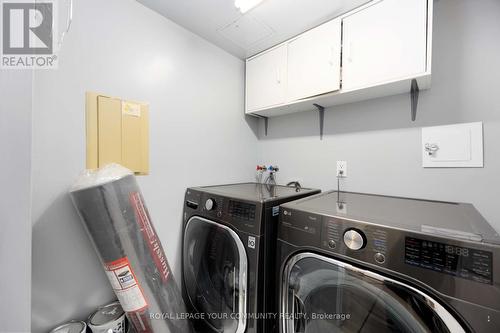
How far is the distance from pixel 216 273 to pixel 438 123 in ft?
5.62

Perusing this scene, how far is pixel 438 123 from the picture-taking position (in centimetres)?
121

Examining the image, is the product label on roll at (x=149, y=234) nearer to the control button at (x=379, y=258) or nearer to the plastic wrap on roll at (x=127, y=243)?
the plastic wrap on roll at (x=127, y=243)

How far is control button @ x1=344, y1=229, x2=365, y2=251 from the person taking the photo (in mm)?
741

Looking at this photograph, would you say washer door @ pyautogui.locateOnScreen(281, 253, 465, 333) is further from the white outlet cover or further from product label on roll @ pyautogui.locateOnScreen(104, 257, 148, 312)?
the white outlet cover

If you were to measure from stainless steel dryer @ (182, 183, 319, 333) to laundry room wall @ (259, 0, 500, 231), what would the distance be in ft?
1.43

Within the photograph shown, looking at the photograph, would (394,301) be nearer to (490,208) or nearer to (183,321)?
(490,208)

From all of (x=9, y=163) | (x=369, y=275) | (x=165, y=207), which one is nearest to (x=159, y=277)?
(x=165, y=207)

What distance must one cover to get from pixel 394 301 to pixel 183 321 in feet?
3.58

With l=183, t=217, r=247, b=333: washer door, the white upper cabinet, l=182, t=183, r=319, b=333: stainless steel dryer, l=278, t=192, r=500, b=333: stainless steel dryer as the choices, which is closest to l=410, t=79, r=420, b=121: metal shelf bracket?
the white upper cabinet

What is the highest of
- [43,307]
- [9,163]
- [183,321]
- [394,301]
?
[9,163]

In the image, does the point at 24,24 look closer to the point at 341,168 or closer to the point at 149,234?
the point at 149,234

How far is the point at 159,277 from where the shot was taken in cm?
107

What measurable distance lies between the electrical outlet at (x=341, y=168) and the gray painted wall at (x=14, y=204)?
5.59ft

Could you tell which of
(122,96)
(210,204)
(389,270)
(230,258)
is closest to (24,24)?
(122,96)
